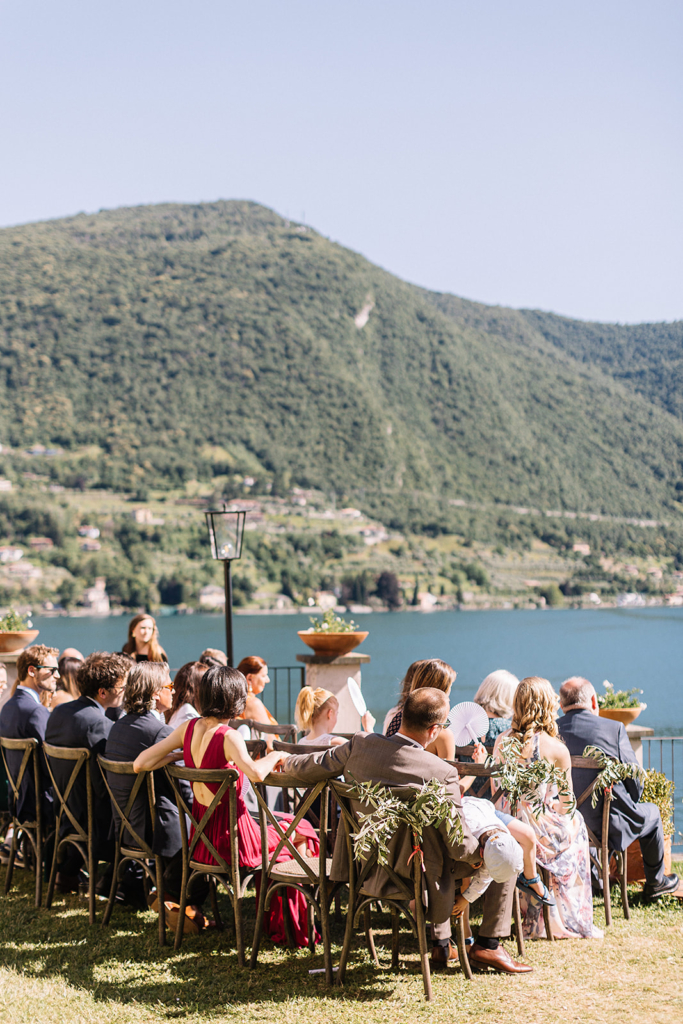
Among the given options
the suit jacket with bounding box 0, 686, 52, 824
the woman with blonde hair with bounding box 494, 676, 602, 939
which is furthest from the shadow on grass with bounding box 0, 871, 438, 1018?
the woman with blonde hair with bounding box 494, 676, 602, 939

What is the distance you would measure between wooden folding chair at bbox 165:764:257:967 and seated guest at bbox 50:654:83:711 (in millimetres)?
1981

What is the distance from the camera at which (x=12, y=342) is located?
324ft

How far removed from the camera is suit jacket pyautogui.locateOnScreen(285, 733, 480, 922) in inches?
121

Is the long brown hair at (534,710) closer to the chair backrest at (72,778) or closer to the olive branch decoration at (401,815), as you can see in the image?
the olive branch decoration at (401,815)

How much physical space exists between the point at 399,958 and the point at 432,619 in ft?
248

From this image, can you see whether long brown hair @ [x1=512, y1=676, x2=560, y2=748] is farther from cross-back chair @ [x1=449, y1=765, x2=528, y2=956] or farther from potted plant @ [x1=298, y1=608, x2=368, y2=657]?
potted plant @ [x1=298, y1=608, x2=368, y2=657]

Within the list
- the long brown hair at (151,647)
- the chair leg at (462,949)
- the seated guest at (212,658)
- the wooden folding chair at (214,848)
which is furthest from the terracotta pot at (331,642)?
the chair leg at (462,949)

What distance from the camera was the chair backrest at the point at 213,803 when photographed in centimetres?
334

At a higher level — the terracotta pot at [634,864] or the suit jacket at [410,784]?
the suit jacket at [410,784]

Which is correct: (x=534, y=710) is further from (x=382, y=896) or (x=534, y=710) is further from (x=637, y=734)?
(x=637, y=734)

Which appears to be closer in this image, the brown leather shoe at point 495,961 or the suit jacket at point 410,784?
the suit jacket at point 410,784

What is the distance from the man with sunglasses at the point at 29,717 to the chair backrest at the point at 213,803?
1.13m

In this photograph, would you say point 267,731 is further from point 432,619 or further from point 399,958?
point 432,619

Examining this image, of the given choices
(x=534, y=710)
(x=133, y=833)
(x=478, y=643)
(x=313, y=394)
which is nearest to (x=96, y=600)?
(x=478, y=643)
